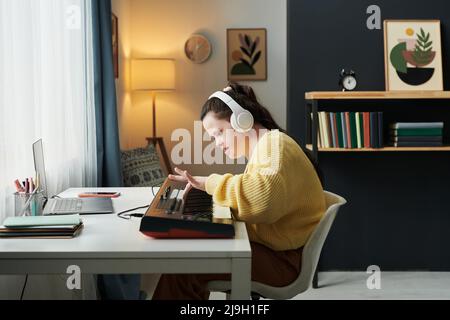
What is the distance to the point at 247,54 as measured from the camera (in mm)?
5328

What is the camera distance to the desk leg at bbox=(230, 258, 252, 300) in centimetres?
174

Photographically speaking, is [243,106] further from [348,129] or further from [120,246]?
[348,129]

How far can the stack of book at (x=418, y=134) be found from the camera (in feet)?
13.0

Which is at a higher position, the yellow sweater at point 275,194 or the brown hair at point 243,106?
the brown hair at point 243,106

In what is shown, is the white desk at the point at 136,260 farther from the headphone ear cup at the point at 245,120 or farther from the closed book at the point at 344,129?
the closed book at the point at 344,129

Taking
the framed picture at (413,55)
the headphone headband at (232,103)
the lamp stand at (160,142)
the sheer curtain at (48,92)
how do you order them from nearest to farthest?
the headphone headband at (232,103) < the sheer curtain at (48,92) < the framed picture at (413,55) < the lamp stand at (160,142)

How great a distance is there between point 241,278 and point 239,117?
0.66 m

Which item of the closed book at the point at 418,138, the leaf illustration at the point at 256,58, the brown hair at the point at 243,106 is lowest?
the closed book at the point at 418,138

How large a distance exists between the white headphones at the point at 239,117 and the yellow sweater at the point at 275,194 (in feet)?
0.29

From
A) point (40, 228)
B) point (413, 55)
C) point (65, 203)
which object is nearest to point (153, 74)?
point (413, 55)

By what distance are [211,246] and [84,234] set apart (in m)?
0.42

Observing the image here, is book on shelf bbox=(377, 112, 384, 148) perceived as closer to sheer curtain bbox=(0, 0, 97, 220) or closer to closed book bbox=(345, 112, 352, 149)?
closed book bbox=(345, 112, 352, 149)

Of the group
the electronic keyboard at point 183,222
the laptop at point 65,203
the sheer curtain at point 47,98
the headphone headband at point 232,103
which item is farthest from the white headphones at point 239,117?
the sheer curtain at point 47,98

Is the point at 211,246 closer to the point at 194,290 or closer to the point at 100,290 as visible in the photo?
the point at 194,290
